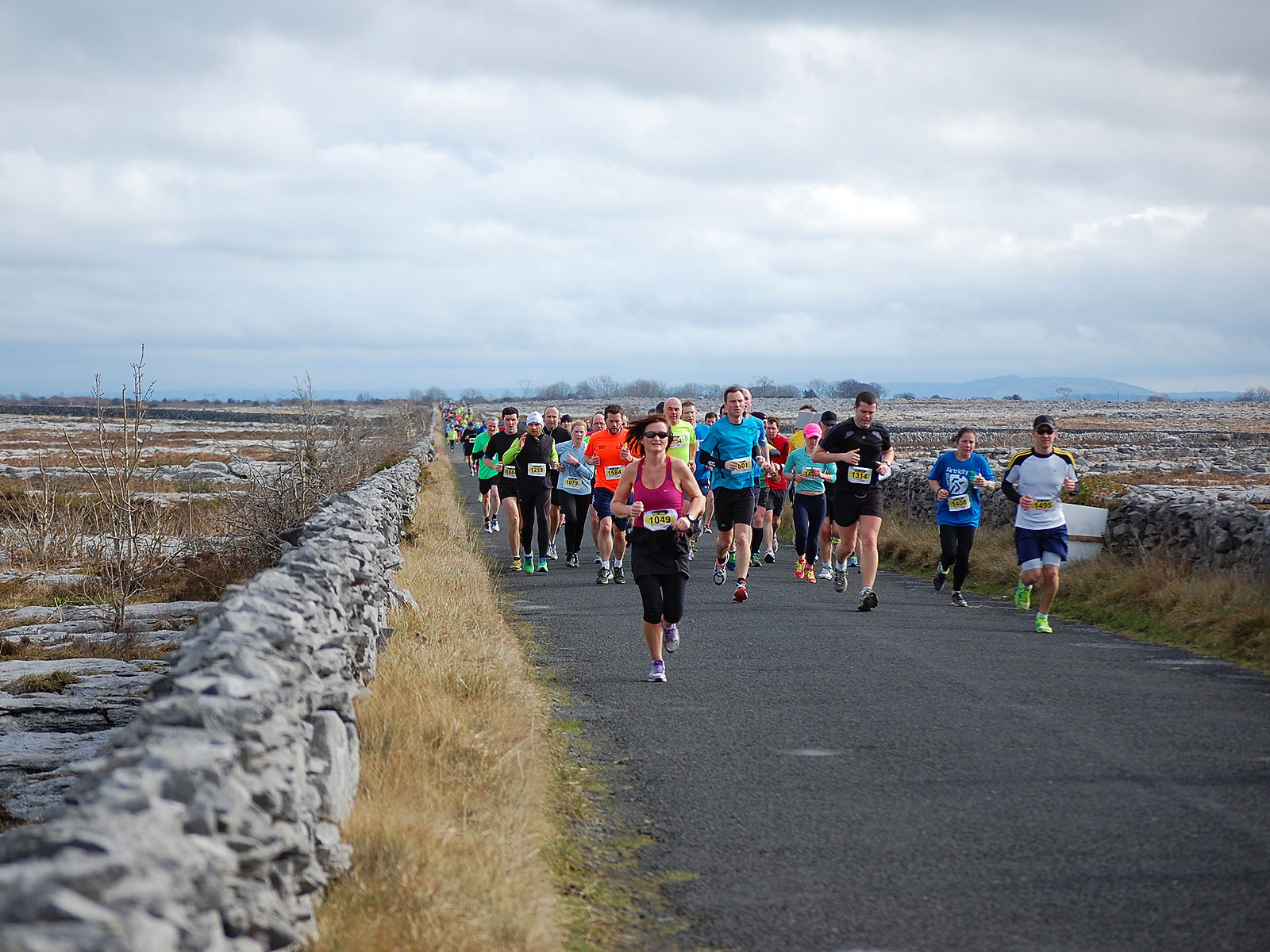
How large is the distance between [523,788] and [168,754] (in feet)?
8.05

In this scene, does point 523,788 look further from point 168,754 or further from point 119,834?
point 119,834

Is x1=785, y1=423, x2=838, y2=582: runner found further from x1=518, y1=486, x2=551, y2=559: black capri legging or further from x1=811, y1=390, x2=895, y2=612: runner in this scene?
x1=518, y1=486, x2=551, y2=559: black capri legging

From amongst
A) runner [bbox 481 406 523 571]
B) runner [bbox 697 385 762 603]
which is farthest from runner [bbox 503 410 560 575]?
runner [bbox 697 385 762 603]

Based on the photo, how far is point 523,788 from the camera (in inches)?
221

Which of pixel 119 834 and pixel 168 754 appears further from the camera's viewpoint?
pixel 168 754

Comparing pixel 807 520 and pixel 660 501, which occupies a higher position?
pixel 660 501

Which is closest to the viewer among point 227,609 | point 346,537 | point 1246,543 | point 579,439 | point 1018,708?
point 227,609

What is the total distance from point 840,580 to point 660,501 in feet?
18.4

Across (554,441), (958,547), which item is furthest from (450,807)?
(554,441)

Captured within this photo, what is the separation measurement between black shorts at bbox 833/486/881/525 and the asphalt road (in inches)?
81.0

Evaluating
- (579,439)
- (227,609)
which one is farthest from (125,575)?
(227,609)

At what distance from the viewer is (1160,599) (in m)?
11.5

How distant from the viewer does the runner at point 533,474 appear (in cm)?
1581

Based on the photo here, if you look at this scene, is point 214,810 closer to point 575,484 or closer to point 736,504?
point 736,504
